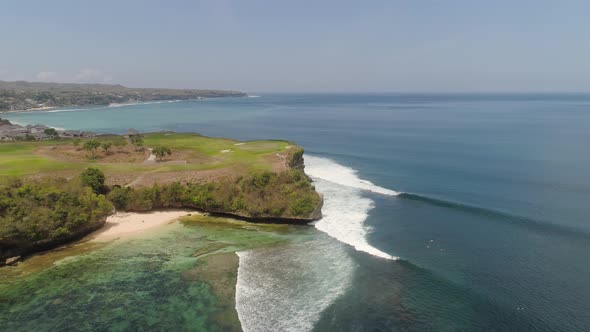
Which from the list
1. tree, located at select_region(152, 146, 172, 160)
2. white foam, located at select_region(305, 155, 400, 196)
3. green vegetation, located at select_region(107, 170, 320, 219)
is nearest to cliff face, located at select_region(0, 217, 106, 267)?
green vegetation, located at select_region(107, 170, 320, 219)

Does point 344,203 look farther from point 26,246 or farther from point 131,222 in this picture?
point 26,246

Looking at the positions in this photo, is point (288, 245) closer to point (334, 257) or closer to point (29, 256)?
point (334, 257)

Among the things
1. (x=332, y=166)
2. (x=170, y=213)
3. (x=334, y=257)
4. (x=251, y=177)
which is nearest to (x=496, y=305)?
(x=334, y=257)

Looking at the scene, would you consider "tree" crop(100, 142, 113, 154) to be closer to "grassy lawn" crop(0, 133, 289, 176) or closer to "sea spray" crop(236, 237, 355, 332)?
"grassy lawn" crop(0, 133, 289, 176)

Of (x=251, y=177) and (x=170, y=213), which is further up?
(x=251, y=177)

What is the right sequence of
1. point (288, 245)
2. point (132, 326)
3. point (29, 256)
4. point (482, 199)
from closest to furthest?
point (132, 326)
point (29, 256)
point (288, 245)
point (482, 199)
